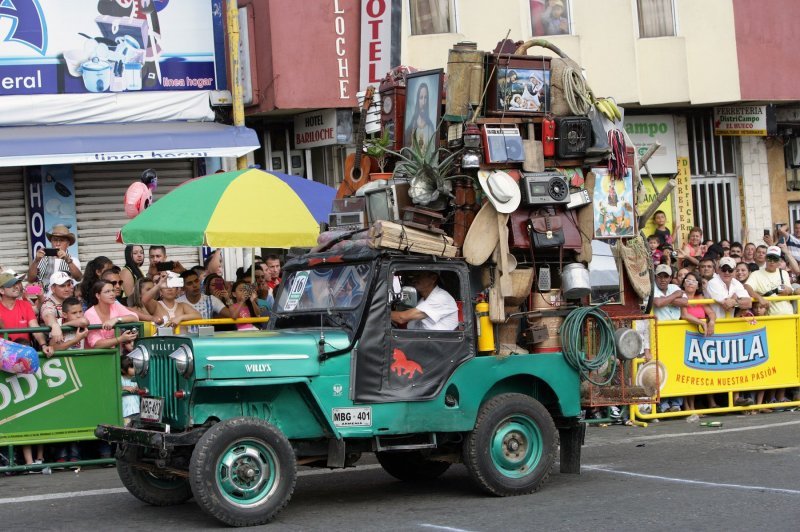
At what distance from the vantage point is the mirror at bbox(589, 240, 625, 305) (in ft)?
37.4

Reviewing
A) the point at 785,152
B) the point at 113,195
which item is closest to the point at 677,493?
the point at 113,195

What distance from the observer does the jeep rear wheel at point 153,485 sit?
10156 millimetres

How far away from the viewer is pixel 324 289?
10539 mm

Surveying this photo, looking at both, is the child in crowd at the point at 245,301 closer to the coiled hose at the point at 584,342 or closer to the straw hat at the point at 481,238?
the straw hat at the point at 481,238

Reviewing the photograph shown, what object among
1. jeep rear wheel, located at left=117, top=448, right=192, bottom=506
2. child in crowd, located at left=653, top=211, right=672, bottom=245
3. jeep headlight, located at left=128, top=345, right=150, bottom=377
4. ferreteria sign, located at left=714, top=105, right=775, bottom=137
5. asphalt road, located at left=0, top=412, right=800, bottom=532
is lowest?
asphalt road, located at left=0, top=412, right=800, bottom=532

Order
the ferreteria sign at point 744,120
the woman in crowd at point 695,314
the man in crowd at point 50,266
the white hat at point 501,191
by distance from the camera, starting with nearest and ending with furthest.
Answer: the white hat at point 501,191 → the man in crowd at point 50,266 → the woman in crowd at point 695,314 → the ferreteria sign at point 744,120

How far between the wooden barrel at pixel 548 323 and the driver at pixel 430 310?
0.88 metres

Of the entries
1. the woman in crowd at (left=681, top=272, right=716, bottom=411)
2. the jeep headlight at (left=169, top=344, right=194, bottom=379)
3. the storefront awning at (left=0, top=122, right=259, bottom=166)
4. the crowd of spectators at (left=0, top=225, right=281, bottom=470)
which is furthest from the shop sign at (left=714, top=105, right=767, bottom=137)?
the jeep headlight at (left=169, top=344, right=194, bottom=379)

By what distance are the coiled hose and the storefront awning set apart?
8.56 meters

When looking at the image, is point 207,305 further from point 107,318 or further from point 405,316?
point 405,316

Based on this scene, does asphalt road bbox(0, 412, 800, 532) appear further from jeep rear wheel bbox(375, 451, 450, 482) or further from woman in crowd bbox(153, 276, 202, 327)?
woman in crowd bbox(153, 276, 202, 327)

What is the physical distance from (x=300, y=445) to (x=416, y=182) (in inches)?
97.0

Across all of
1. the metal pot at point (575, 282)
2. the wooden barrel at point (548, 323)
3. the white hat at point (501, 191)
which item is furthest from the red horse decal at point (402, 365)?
the metal pot at point (575, 282)

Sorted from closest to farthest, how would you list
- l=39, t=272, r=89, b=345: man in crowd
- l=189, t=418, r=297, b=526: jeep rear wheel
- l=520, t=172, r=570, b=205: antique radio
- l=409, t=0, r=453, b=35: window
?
l=189, t=418, r=297, b=526: jeep rear wheel, l=520, t=172, r=570, b=205: antique radio, l=39, t=272, r=89, b=345: man in crowd, l=409, t=0, r=453, b=35: window
